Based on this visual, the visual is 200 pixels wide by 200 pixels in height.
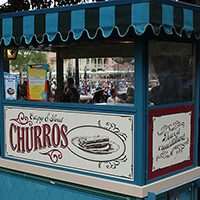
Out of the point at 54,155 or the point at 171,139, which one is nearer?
the point at 171,139

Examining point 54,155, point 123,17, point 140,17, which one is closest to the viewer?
point 140,17

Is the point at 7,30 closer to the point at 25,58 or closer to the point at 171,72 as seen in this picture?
the point at 25,58

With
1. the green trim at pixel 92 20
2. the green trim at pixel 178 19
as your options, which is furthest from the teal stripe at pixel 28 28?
the green trim at pixel 178 19

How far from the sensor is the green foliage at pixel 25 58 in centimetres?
465

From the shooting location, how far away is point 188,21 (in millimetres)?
3660

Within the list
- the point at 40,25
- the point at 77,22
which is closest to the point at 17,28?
the point at 40,25

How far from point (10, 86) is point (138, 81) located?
6.61ft

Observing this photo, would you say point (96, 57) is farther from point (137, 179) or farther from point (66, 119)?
point (137, 179)

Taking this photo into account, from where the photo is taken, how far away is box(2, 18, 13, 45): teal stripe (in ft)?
13.9

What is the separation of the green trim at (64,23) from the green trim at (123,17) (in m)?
0.61

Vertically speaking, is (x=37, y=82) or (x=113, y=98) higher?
(x=37, y=82)

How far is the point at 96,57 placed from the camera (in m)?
4.48

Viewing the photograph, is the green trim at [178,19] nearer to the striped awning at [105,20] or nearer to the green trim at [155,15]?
the striped awning at [105,20]

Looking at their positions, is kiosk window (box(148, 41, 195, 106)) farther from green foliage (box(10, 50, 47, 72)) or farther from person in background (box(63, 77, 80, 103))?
green foliage (box(10, 50, 47, 72))
